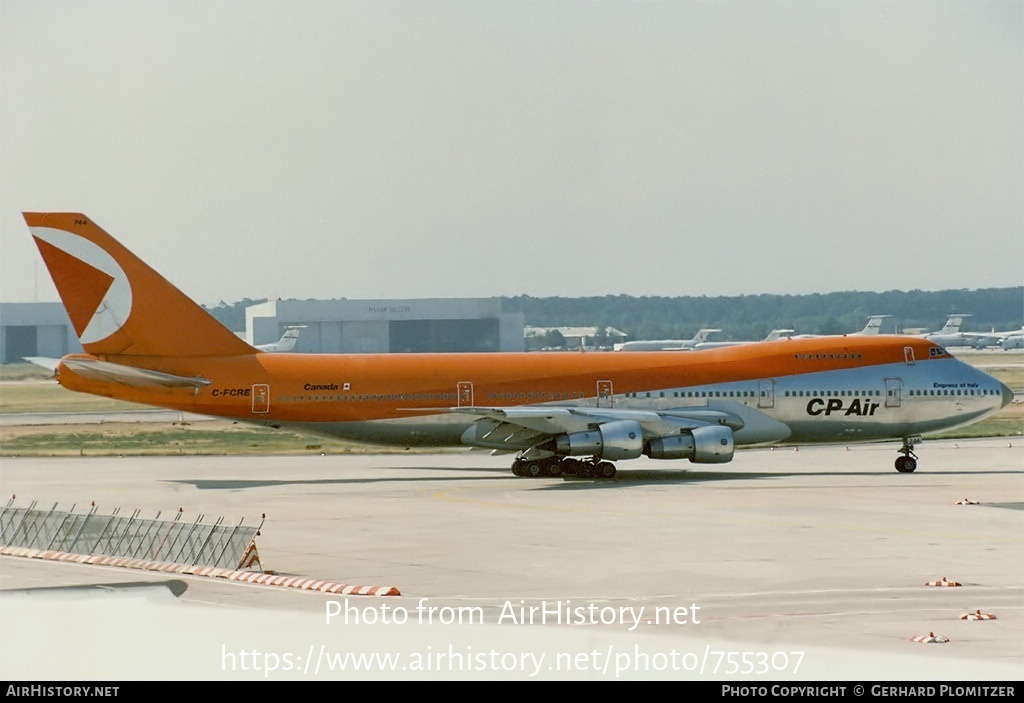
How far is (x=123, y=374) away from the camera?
162 feet

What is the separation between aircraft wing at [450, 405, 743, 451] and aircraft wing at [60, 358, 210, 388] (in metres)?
10.2

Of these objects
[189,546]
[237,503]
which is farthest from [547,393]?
[189,546]

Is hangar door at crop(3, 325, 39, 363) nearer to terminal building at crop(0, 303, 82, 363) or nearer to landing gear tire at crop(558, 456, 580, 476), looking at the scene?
terminal building at crop(0, 303, 82, 363)

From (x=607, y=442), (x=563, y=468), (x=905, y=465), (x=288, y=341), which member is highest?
(x=607, y=442)

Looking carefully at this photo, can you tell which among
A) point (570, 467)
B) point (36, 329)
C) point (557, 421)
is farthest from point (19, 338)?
point (557, 421)

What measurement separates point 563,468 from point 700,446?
499cm

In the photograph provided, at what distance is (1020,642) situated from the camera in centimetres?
2095

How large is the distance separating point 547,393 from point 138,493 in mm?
15009

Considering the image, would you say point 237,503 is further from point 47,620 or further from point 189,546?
point 47,620

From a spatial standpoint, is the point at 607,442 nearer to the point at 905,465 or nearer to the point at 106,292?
the point at 905,465

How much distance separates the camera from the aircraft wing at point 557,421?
1935 inches

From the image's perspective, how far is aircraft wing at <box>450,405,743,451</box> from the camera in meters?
49.2

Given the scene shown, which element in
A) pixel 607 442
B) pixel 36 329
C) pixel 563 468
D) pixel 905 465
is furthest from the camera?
pixel 36 329

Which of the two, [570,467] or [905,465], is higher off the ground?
[570,467]
